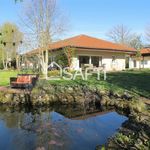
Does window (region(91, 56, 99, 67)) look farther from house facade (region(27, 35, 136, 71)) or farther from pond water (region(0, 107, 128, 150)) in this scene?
pond water (region(0, 107, 128, 150))

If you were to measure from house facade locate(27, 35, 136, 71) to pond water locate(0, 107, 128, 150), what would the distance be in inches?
663

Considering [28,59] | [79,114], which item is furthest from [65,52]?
[79,114]

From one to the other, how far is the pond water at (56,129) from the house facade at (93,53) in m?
16.9

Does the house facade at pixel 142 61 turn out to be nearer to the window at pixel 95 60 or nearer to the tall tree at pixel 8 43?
the window at pixel 95 60

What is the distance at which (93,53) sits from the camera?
3238cm

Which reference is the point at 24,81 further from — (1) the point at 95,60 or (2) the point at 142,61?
(2) the point at 142,61

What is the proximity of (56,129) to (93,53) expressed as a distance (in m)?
23.4

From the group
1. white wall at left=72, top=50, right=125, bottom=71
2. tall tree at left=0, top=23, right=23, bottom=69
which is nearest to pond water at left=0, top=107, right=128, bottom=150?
white wall at left=72, top=50, right=125, bottom=71

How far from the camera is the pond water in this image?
26.2ft

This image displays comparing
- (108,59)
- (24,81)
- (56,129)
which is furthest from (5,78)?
(56,129)

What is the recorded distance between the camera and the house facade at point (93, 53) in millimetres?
30109

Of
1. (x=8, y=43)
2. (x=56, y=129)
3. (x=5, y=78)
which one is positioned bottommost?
(x=56, y=129)

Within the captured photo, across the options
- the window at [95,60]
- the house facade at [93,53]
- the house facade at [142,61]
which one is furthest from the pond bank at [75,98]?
the house facade at [142,61]

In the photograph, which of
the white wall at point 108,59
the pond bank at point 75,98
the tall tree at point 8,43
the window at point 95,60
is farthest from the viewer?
the tall tree at point 8,43
